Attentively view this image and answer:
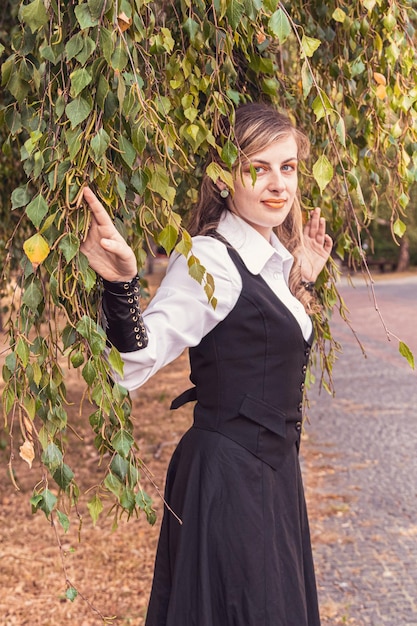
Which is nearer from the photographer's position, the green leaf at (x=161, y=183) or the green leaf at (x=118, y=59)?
the green leaf at (x=118, y=59)

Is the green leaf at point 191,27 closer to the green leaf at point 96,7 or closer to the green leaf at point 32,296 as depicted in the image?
the green leaf at point 96,7

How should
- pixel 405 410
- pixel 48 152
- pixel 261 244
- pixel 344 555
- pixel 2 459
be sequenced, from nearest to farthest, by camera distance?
pixel 48 152 < pixel 261 244 < pixel 344 555 < pixel 2 459 < pixel 405 410

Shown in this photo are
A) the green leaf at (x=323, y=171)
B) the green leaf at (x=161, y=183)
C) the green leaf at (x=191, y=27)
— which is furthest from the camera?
the green leaf at (x=191, y=27)

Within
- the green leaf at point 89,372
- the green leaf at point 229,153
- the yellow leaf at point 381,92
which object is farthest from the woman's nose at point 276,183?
the green leaf at point 89,372

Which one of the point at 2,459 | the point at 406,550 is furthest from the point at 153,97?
the point at 2,459

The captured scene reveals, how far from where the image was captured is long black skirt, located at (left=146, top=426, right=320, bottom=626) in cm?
210

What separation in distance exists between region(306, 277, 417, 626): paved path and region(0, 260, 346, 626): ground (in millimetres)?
90

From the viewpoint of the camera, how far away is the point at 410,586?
4137 mm


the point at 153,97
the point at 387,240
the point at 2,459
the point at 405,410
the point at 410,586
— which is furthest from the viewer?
the point at 387,240

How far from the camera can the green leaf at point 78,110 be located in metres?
1.62

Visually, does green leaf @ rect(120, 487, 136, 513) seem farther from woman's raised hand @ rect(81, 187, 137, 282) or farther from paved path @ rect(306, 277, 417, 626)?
paved path @ rect(306, 277, 417, 626)

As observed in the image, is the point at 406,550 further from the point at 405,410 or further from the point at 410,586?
the point at 405,410

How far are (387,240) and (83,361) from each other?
1162 inches

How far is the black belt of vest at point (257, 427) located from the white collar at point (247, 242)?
0.36m
